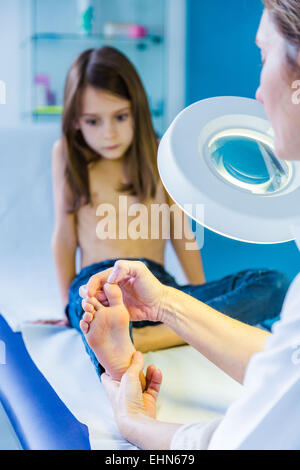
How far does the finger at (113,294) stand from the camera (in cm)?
61

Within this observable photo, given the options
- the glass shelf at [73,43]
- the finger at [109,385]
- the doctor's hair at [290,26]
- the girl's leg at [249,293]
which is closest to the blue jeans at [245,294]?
the girl's leg at [249,293]

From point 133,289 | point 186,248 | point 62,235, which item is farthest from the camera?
point 62,235

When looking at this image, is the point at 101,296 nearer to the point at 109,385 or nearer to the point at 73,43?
the point at 109,385

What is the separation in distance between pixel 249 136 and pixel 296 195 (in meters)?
0.11

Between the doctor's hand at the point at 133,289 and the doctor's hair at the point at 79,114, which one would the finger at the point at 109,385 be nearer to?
the doctor's hand at the point at 133,289

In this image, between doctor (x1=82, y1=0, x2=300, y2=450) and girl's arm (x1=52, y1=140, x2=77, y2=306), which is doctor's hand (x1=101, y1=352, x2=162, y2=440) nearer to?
doctor (x1=82, y1=0, x2=300, y2=450)

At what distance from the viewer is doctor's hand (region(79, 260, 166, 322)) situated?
61 centimetres

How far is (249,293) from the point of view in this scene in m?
0.82

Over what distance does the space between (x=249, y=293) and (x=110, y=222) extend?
259 mm

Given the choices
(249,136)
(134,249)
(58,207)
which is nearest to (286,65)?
(249,136)

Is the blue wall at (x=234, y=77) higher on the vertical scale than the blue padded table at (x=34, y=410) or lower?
higher

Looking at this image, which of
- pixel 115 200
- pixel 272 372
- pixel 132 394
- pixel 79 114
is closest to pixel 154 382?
pixel 132 394

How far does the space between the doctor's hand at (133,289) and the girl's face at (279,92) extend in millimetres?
229

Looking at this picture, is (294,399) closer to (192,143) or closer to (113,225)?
(192,143)
